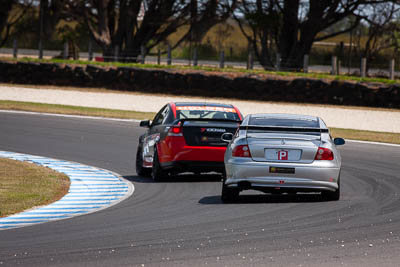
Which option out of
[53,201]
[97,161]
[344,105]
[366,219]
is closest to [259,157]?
[366,219]

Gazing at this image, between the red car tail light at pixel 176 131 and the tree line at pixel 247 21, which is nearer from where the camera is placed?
the red car tail light at pixel 176 131

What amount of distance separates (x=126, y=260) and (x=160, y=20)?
4862 cm

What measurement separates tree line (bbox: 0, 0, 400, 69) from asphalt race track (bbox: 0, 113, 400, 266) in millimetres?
31895

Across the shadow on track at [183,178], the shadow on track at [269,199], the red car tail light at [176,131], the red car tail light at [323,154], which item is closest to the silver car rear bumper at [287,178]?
the red car tail light at [323,154]

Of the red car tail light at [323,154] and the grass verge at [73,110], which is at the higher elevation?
the red car tail light at [323,154]

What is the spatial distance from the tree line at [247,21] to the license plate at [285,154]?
108ft

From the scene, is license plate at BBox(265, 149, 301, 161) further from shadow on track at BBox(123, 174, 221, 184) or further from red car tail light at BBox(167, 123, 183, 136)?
shadow on track at BBox(123, 174, 221, 184)

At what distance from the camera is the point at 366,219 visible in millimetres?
10172

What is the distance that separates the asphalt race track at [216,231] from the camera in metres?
7.84

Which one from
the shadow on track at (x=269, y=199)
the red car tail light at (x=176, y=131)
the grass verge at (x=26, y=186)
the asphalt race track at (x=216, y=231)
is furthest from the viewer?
the red car tail light at (x=176, y=131)

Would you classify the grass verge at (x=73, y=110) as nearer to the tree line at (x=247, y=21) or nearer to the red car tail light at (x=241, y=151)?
the tree line at (x=247, y=21)

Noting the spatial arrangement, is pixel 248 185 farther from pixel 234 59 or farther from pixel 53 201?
pixel 234 59

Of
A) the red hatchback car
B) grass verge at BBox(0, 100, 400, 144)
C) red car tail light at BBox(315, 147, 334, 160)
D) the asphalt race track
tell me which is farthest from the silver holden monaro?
grass verge at BBox(0, 100, 400, 144)

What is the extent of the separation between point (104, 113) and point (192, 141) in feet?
57.3
